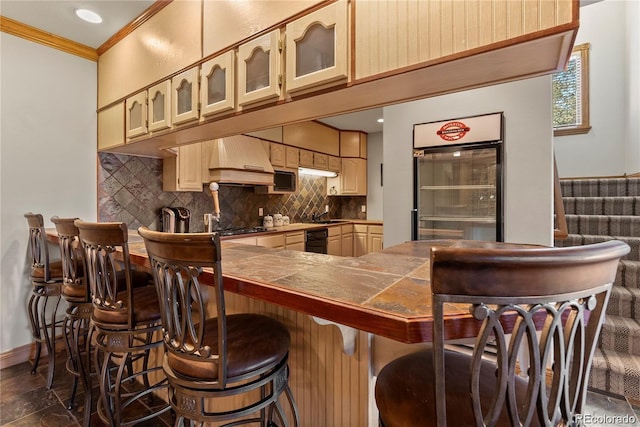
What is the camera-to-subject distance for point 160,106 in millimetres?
2070

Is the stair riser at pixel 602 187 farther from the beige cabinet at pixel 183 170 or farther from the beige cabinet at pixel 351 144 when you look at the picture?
the beige cabinet at pixel 183 170

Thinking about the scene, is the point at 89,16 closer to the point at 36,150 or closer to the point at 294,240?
the point at 36,150

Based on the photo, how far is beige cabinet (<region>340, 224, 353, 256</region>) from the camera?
498 cm

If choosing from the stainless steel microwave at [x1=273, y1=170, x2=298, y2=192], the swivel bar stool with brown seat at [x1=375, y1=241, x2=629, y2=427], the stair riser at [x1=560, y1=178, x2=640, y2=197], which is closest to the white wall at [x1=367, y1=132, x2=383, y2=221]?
the stainless steel microwave at [x1=273, y1=170, x2=298, y2=192]

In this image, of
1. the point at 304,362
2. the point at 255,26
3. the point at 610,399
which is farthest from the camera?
the point at 610,399

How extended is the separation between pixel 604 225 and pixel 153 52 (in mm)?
4079

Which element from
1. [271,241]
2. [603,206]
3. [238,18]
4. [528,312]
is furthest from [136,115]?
[603,206]

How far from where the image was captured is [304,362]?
123cm

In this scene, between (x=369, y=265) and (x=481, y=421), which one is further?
(x=369, y=265)

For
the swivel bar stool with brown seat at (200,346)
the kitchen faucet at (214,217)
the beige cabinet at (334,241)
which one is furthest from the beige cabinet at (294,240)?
the swivel bar stool with brown seat at (200,346)

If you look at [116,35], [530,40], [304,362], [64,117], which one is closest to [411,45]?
[530,40]

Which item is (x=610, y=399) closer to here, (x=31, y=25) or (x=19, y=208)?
(x=19, y=208)

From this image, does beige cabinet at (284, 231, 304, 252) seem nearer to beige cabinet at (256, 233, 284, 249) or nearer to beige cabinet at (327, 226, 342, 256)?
beige cabinet at (256, 233, 284, 249)

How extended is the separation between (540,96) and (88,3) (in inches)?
137
